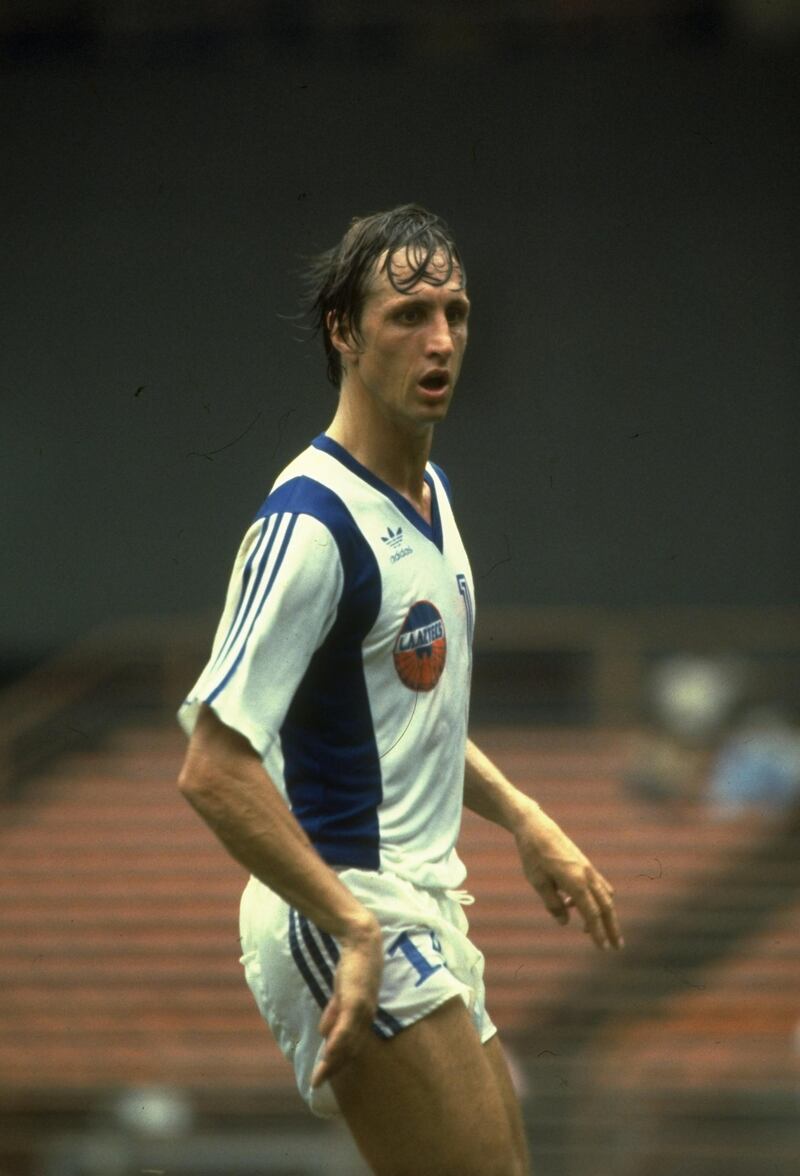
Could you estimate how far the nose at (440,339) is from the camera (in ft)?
9.34

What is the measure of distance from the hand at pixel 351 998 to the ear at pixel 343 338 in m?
0.88

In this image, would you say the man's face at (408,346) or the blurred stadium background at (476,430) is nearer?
the man's face at (408,346)

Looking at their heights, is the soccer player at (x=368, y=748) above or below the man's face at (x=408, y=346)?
below

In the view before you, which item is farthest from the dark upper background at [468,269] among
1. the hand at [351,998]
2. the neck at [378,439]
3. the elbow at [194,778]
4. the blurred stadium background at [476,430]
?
the hand at [351,998]

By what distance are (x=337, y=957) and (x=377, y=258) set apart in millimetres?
1051

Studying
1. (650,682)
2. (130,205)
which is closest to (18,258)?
(130,205)

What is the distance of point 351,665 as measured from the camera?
9.13ft

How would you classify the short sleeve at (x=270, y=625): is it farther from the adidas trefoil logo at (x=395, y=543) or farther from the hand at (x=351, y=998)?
the hand at (x=351, y=998)

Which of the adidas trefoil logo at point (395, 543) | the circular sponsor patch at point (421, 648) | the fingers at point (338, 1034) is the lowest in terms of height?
the fingers at point (338, 1034)

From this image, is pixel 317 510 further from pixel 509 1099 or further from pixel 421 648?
pixel 509 1099

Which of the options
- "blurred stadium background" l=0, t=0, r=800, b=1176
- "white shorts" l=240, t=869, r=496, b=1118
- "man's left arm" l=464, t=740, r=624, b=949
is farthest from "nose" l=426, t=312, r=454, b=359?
"blurred stadium background" l=0, t=0, r=800, b=1176

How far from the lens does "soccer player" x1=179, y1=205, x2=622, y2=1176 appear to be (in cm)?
257

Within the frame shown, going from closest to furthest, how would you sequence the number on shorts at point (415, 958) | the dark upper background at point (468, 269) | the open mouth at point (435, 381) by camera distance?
the number on shorts at point (415, 958) → the open mouth at point (435, 381) → the dark upper background at point (468, 269)

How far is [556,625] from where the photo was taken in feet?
33.1
